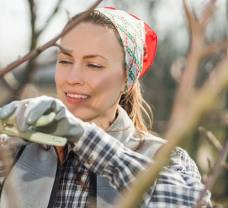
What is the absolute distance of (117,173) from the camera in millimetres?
1580

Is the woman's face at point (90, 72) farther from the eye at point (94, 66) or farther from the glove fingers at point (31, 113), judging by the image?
the glove fingers at point (31, 113)

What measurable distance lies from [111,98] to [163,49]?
806 centimetres

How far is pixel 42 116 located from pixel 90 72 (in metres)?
0.54

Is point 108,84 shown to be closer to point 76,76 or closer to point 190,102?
point 76,76

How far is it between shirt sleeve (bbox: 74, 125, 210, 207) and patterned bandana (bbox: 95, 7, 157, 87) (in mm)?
429

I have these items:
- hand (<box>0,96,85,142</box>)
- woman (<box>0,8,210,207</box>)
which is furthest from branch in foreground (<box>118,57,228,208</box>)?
woman (<box>0,8,210,207</box>)

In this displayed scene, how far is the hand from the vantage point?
1.36 meters

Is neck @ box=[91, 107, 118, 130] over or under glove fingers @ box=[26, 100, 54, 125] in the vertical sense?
under

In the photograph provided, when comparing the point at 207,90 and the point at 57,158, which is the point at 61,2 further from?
the point at 57,158

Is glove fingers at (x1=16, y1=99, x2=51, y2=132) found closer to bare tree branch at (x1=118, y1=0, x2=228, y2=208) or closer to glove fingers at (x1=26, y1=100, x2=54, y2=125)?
glove fingers at (x1=26, y1=100, x2=54, y2=125)

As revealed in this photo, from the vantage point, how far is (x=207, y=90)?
563 millimetres

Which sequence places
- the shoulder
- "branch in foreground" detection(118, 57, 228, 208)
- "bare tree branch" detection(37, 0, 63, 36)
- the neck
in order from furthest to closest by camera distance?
the neck → the shoulder → "bare tree branch" detection(37, 0, 63, 36) → "branch in foreground" detection(118, 57, 228, 208)

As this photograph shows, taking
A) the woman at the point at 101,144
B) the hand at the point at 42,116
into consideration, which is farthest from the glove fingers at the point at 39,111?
the woman at the point at 101,144

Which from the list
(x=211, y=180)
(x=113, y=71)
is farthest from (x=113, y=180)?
(x=211, y=180)
